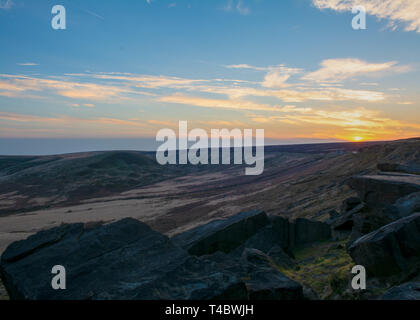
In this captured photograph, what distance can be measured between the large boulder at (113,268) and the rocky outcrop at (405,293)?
325cm

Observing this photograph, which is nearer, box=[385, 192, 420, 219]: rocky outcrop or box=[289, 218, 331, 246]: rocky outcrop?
box=[385, 192, 420, 219]: rocky outcrop

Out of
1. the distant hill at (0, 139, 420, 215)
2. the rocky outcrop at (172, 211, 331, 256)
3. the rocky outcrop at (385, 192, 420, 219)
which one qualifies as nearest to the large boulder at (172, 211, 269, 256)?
the rocky outcrop at (172, 211, 331, 256)

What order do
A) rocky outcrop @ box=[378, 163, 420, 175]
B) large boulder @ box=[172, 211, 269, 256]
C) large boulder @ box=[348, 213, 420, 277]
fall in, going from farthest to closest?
rocky outcrop @ box=[378, 163, 420, 175], large boulder @ box=[172, 211, 269, 256], large boulder @ box=[348, 213, 420, 277]

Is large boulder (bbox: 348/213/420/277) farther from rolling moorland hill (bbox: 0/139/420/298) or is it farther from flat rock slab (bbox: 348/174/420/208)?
flat rock slab (bbox: 348/174/420/208)

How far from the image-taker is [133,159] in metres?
93.0

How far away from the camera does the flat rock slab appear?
11.5 m

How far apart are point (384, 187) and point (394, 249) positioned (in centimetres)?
465

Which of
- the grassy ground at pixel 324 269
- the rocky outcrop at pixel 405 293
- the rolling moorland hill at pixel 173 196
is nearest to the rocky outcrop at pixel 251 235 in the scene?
the grassy ground at pixel 324 269

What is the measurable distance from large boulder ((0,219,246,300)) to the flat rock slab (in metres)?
8.45

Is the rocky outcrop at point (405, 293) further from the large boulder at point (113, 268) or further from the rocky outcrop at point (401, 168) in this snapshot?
the rocky outcrop at point (401, 168)

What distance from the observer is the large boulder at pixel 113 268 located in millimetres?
6512

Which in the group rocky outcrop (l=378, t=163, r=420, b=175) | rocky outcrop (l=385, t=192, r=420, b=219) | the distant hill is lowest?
the distant hill
